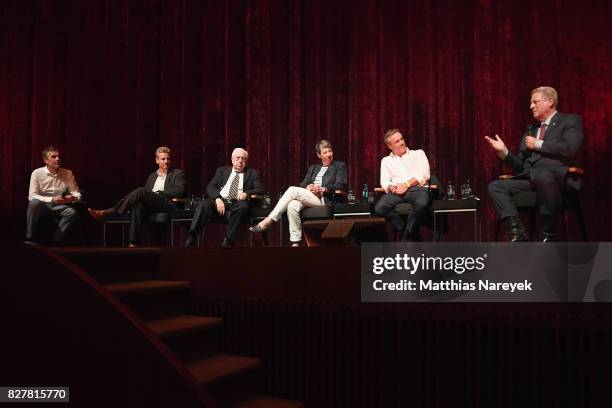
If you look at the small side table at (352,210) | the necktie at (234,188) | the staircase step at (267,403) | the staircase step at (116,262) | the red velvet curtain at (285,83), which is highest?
the red velvet curtain at (285,83)

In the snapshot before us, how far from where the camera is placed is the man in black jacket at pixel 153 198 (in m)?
4.40

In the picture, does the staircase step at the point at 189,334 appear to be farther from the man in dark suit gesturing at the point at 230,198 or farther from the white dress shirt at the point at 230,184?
the white dress shirt at the point at 230,184

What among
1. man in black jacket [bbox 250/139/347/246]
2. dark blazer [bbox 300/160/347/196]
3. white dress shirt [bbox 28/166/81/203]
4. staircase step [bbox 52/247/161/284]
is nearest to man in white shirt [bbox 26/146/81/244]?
white dress shirt [bbox 28/166/81/203]

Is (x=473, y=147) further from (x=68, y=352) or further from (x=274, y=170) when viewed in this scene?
(x=68, y=352)

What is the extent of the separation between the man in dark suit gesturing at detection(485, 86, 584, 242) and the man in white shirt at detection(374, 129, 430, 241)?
0.58 metres

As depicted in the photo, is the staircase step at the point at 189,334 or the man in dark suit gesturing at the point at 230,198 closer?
the staircase step at the point at 189,334

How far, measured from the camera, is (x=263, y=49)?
20.0 ft

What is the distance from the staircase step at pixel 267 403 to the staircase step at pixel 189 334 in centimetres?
34

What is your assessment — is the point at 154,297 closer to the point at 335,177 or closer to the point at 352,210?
the point at 352,210

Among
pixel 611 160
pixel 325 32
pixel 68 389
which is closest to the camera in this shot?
pixel 68 389

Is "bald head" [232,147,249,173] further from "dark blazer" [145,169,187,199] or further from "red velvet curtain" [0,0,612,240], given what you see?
"red velvet curtain" [0,0,612,240]

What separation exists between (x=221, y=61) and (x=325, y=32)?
1.34m

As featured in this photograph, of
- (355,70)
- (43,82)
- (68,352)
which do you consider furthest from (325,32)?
(68,352)

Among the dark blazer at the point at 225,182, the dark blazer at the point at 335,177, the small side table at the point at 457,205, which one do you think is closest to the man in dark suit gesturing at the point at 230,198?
the dark blazer at the point at 225,182
